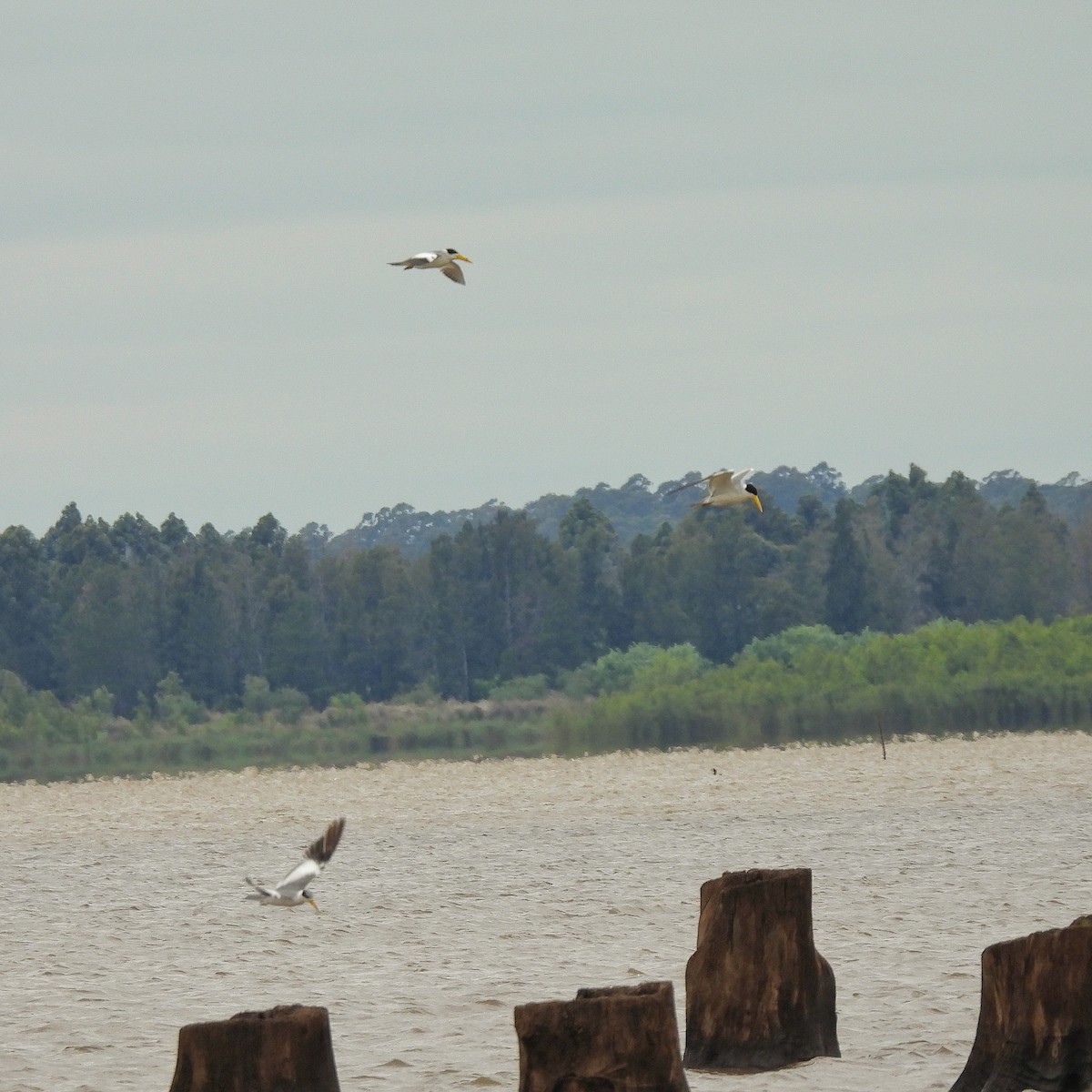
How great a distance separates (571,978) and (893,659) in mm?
64599

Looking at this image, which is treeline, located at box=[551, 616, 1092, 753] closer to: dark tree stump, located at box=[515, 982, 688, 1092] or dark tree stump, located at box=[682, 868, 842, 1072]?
dark tree stump, located at box=[682, 868, 842, 1072]

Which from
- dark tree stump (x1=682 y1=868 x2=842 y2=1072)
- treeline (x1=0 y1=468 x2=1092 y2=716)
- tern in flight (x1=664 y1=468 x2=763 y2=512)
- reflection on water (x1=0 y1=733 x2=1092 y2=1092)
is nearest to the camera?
dark tree stump (x1=682 y1=868 x2=842 y2=1072)

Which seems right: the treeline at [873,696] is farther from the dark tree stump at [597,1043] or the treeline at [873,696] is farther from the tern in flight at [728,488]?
the dark tree stump at [597,1043]

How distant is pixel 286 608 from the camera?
116812 mm

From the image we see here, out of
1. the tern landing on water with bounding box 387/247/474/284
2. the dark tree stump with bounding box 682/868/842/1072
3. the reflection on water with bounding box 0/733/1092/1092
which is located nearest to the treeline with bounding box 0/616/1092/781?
the reflection on water with bounding box 0/733/1092/1092

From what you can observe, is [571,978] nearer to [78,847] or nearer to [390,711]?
[78,847]

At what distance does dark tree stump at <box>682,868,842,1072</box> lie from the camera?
37.5ft

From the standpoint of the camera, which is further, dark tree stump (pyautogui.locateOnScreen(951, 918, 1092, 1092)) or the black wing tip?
the black wing tip

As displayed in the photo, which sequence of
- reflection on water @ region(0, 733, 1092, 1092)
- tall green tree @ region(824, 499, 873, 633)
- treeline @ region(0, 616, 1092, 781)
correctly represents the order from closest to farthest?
reflection on water @ region(0, 733, 1092, 1092) < treeline @ region(0, 616, 1092, 781) < tall green tree @ region(824, 499, 873, 633)

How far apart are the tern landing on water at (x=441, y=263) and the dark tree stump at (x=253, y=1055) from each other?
44.7 ft

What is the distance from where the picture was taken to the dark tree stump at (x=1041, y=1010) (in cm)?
980

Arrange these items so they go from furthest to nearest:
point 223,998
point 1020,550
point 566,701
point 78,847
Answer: point 1020,550, point 566,701, point 78,847, point 223,998

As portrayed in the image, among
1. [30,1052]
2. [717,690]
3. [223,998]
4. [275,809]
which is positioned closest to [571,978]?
[223,998]

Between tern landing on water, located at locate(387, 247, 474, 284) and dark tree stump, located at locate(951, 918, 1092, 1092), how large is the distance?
13365 mm
